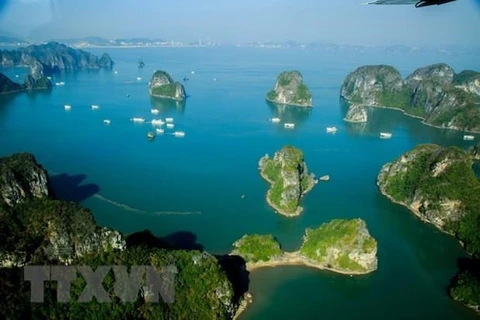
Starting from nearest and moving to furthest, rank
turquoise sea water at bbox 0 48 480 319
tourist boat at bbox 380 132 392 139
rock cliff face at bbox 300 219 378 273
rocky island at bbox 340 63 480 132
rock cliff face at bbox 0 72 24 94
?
turquoise sea water at bbox 0 48 480 319 < rock cliff face at bbox 300 219 378 273 < tourist boat at bbox 380 132 392 139 < rocky island at bbox 340 63 480 132 < rock cliff face at bbox 0 72 24 94

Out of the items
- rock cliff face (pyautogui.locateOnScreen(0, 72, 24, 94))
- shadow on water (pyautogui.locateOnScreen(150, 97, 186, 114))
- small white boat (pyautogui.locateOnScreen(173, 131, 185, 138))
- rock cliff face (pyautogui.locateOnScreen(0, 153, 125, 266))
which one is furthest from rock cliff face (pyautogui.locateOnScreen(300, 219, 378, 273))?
rock cliff face (pyautogui.locateOnScreen(0, 72, 24, 94))

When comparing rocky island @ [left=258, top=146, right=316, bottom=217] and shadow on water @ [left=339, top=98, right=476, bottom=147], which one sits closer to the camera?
rocky island @ [left=258, top=146, right=316, bottom=217]

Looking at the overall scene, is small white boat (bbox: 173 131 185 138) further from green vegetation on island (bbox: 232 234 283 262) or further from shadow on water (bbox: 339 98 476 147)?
green vegetation on island (bbox: 232 234 283 262)

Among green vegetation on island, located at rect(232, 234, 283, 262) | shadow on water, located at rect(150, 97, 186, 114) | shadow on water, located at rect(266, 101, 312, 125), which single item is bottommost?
green vegetation on island, located at rect(232, 234, 283, 262)

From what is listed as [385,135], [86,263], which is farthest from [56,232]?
[385,135]

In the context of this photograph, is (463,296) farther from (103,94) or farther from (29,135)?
(103,94)

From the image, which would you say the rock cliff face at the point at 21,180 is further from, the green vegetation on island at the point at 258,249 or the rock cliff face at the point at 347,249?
the rock cliff face at the point at 347,249

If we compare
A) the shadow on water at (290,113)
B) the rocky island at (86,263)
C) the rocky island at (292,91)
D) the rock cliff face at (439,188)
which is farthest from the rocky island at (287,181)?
the rocky island at (292,91)
